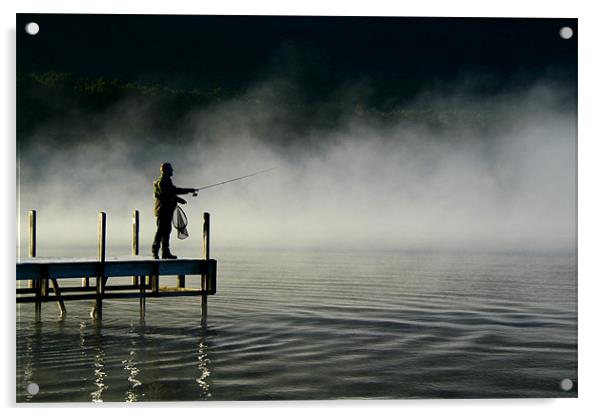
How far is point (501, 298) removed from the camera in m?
9.12

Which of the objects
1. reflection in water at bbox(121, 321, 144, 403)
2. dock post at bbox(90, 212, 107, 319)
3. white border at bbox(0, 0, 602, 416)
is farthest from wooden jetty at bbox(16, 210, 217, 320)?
white border at bbox(0, 0, 602, 416)

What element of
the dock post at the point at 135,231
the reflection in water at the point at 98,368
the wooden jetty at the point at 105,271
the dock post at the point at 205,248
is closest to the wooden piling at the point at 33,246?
the wooden jetty at the point at 105,271

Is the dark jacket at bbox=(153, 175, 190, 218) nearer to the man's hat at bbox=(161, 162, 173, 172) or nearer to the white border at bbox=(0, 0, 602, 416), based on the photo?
the man's hat at bbox=(161, 162, 173, 172)

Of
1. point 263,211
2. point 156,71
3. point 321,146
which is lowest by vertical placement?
point 263,211

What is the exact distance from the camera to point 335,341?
842cm

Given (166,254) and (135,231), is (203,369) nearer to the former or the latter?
(166,254)

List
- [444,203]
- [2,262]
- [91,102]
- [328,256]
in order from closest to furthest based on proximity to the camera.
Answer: [2,262], [91,102], [444,203], [328,256]

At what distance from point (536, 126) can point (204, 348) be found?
3.55 m

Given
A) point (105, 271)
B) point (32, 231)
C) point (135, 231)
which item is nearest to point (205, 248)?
point (135, 231)

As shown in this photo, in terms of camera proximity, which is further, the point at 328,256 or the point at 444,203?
the point at 328,256

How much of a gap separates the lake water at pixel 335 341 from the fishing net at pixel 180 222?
2.18ft

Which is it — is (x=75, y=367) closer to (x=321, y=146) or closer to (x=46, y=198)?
(x=46, y=198)

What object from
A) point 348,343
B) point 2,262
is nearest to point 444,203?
point 348,343
